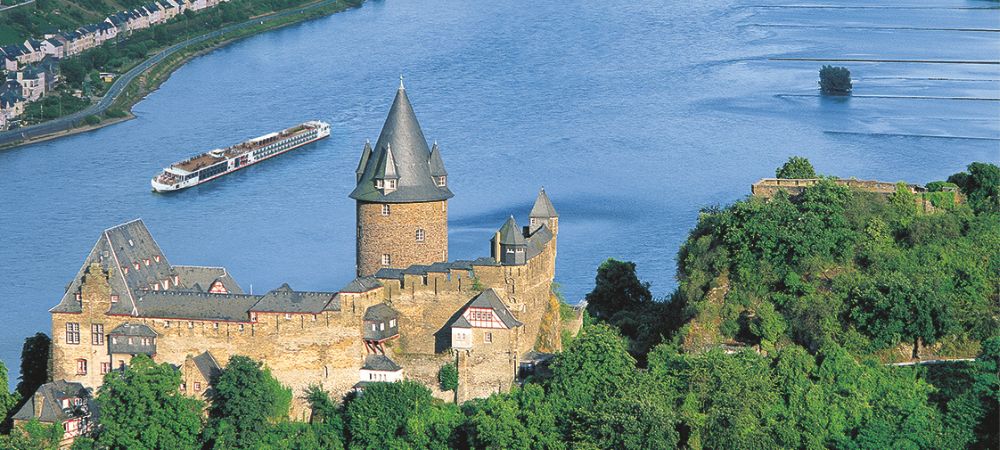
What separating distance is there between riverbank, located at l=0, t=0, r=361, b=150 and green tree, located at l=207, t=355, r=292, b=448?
39948mm

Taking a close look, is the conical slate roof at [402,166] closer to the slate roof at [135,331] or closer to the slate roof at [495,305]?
the slate roof at [495,305]

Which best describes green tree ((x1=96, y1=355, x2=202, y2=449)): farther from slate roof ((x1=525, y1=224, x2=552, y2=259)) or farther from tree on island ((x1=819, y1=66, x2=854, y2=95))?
tree on island ((x1=819, y1=66, x2=854, y2=95))

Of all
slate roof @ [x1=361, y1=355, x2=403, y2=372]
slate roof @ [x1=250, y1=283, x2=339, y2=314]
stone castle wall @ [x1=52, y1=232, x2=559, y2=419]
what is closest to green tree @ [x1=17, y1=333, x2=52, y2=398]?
stone castle wall @ [x1=52, y1=232, x2=559, y2=419]

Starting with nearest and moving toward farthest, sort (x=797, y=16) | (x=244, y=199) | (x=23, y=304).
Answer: (x=23, y=304)
(x=244, y=199)
(x=797, y=16)

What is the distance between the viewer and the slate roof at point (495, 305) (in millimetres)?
32719

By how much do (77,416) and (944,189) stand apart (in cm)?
1589

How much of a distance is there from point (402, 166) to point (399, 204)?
0.68m

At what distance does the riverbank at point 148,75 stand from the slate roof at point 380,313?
130 feet

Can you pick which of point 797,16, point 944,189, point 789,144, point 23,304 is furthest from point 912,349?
point 797,16

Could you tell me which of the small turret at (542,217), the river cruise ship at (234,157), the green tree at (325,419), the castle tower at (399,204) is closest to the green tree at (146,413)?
the green tree at (325,419)

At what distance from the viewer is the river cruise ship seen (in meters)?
61.4

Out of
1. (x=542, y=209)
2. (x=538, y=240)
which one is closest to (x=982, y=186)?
(x=542, y=209)

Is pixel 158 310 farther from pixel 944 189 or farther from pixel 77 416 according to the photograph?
pixel 944 189

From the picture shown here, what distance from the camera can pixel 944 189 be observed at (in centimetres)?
3716
